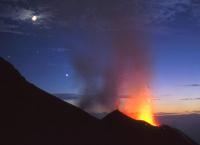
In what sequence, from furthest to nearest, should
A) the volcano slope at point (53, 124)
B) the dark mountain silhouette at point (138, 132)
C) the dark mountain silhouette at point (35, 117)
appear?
the dark mountain silhouette at point (138, 132), the volcano slope at point (53, 124), the dark mountain silhouette at point (35, 117)

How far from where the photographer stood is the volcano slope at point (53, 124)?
81688 millimetres

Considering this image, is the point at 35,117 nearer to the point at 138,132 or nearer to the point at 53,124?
the point at 53,124

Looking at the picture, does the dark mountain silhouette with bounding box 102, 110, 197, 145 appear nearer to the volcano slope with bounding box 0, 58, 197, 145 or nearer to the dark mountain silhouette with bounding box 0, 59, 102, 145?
the volcano slope with bounding box 0, 58, 197, 145

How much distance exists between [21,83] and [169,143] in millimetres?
Answer: 50735

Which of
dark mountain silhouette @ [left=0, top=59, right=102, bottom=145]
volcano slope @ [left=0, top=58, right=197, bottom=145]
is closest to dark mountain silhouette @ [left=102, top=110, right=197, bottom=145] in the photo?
volcano slope @ [left=0, top=58, right=197, bottom=145]

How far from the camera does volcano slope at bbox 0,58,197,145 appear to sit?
81688mm

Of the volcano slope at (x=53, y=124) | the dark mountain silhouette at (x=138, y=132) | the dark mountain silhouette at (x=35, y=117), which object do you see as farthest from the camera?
the dark mountain silhouette at (x=138, y=132)

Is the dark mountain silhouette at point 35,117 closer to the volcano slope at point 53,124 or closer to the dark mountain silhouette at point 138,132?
the volcano slope at point 53,124

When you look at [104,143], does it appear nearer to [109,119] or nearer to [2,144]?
[2,144]

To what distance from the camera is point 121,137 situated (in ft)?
322

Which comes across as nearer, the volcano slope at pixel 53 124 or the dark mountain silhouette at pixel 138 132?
the volcano slope at pixel 53 124

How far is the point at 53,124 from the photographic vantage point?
3565 inches

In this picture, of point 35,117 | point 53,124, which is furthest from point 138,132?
point 35,117

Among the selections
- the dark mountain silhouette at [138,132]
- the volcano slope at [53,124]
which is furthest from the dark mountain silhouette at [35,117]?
the dark mountain silhouette at [138,132]
